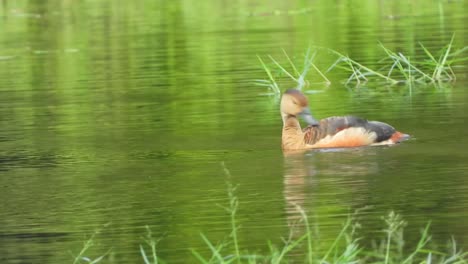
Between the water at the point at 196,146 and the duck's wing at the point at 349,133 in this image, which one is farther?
the duck's wing at the point at 349,133

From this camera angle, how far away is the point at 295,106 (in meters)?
14.1

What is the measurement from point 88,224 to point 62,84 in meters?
10.5

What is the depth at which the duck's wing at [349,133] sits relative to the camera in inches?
537

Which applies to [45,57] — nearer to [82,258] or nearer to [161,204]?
[161,204]

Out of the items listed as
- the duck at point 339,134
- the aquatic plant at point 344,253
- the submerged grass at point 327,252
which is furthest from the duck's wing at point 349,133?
the aquatic plant at point 344,253

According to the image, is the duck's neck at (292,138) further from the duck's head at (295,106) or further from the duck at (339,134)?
the duck's head at (295,106)

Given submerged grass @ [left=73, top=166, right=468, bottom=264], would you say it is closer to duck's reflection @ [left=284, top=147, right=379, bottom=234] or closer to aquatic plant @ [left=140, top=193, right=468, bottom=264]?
aquatic plant @ [left=140, top=193, right=468, bottom=264]

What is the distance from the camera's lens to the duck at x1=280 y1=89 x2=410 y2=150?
13.6m

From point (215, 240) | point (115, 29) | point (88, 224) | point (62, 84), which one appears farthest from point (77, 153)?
point (115, 29)

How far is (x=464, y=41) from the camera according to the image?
23000 mm

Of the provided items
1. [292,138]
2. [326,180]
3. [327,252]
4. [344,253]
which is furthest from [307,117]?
[344,253]

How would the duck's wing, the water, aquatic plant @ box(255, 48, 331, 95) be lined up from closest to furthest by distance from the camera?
1. the water
2. the duck's wing
3. aquatic plant @ box(255, 48, 331, 95)

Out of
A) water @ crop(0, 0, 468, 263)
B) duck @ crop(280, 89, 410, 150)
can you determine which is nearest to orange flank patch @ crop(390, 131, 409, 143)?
duck @ crop(280, 89, 410, 150)

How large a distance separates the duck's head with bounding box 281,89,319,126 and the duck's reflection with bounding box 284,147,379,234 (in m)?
0.47
